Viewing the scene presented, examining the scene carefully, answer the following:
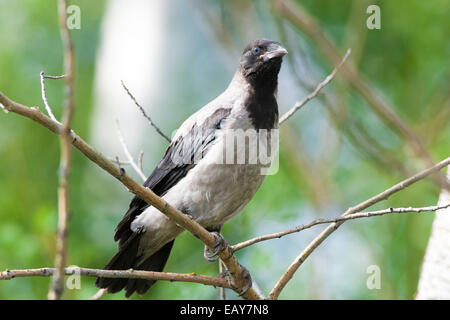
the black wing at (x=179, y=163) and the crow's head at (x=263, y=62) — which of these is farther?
the crow's head at (x=263, y=62)

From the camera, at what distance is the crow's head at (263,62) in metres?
4.61

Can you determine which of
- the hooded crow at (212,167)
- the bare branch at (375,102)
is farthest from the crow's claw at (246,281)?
the bare branch at (375,102)

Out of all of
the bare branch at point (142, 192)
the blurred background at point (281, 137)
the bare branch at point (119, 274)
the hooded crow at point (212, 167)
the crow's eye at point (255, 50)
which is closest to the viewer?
the bare branch at point (142, 192)

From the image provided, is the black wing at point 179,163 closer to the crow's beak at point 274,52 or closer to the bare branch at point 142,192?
the crow's beak at point 274,52

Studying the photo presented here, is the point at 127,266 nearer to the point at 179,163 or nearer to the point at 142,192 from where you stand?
the point at 179,163

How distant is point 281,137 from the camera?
7.31 meters

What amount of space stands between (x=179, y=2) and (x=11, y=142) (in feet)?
10.5

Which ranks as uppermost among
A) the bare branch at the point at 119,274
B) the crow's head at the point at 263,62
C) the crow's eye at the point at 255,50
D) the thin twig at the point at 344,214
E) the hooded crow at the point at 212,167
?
the crow's eye at the point at 255,50

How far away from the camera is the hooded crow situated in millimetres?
4188

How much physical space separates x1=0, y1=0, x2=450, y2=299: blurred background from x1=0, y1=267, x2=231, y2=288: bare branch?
2182mm

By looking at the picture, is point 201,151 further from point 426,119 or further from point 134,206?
point 426,119

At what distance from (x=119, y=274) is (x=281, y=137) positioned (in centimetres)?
462

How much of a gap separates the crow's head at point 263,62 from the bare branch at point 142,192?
5.03 feet
